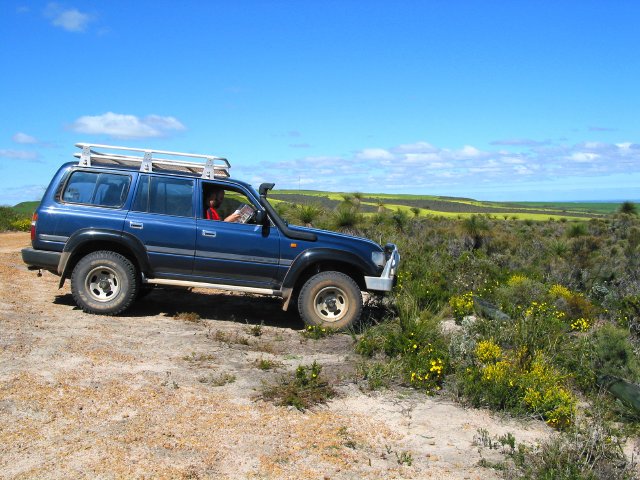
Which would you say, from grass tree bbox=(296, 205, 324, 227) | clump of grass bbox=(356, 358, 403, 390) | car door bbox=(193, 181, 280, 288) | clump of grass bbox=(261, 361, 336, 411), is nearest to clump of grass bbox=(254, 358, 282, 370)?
clump of grass bbox=(261, 361, 336, 411)

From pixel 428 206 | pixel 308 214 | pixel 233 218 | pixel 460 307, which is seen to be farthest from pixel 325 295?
pixel 428 206

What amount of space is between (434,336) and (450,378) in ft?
2.88

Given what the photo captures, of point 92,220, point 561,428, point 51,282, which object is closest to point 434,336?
point 561,428

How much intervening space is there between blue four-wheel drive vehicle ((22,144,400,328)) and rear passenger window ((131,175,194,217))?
0.05ft

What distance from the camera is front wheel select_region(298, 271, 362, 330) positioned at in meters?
8.34

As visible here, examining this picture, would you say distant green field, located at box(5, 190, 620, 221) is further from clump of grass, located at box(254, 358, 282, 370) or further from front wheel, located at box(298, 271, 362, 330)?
clump of grass, located at box(254, 358, 282, 370)

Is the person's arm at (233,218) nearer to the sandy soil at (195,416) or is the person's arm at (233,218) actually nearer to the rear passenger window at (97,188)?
the rear passenger window at (97,188)

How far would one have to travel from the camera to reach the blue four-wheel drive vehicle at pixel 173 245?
27.4ft

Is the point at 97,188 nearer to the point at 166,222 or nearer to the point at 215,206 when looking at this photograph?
the point at 166,222

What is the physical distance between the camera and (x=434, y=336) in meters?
7.23

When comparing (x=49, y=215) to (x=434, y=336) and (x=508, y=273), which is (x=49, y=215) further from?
(x=508, y=273)

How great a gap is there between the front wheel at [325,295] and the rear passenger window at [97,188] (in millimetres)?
2884

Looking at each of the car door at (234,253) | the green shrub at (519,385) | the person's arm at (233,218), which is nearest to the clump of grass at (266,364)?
the car door at (234,253)

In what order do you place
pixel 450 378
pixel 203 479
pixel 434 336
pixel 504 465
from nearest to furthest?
pixel 203 479 → pixel 504 465 → pixel 450 378 → pixel 434 336
